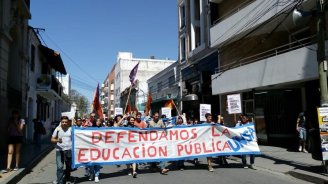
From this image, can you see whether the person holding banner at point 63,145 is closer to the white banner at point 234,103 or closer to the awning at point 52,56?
the white banner at point 234,103

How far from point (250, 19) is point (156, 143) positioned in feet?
34.0

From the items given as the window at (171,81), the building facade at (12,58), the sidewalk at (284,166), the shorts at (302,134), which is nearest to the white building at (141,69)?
the window at (171,81)

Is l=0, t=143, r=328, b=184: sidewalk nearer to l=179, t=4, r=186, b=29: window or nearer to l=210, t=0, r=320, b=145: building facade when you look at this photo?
l=210, t=0, r=320, b=145: building facade

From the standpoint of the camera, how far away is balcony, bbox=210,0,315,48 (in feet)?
54.0

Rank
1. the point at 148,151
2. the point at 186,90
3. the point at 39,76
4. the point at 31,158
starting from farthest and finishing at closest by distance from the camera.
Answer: the point at 186,90
the point at 39,76
the point at 31,158
the point at 148,151

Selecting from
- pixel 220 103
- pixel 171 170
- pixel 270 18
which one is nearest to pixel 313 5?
pixel 270 18

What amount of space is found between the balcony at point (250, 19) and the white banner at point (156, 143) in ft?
21.8

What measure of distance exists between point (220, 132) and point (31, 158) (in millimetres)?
7577

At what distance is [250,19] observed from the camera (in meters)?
19.0

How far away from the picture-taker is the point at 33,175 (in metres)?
11.5

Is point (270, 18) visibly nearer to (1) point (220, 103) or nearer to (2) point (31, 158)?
(1) point (220, 103)

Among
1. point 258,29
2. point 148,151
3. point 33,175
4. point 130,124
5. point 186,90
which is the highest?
point 258,29

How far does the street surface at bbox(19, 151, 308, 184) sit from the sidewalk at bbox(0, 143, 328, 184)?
0.75 feet

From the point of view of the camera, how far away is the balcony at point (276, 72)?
14.6 meters
